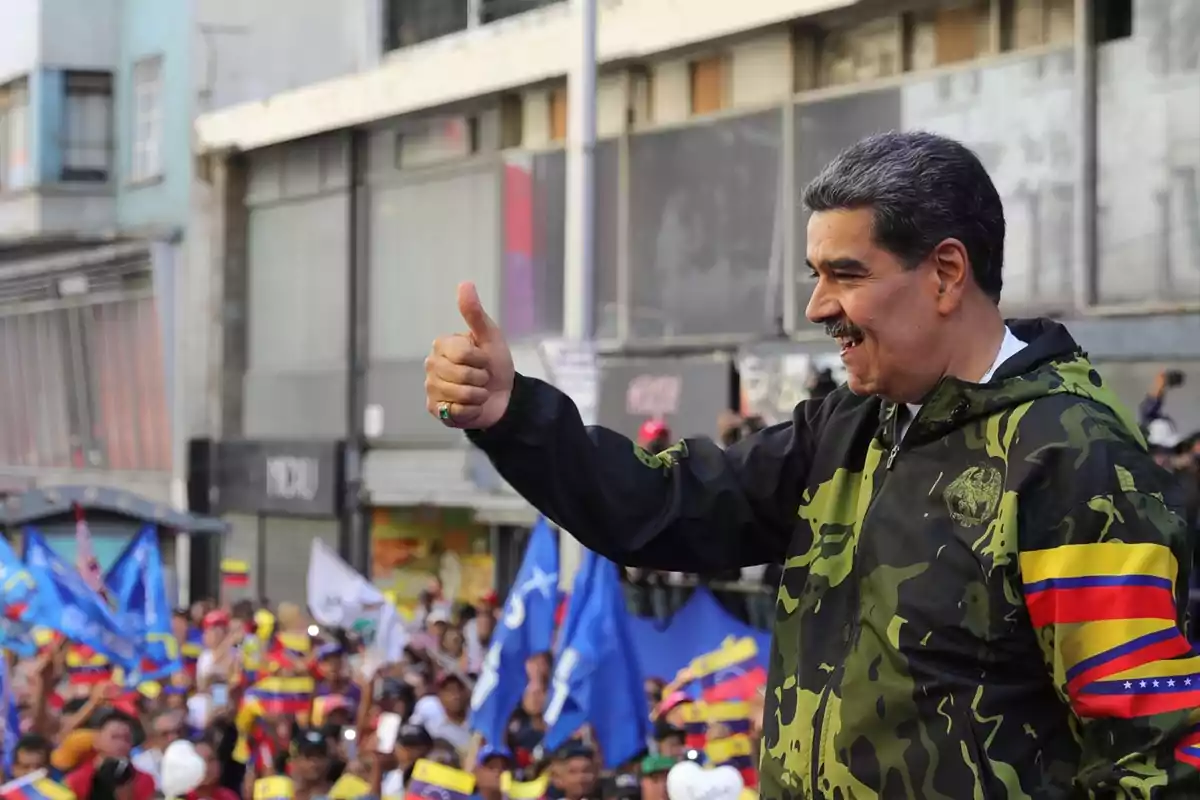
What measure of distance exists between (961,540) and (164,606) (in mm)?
11767

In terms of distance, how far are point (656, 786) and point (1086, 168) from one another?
22.5 feet

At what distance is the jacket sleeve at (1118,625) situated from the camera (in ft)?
6.58

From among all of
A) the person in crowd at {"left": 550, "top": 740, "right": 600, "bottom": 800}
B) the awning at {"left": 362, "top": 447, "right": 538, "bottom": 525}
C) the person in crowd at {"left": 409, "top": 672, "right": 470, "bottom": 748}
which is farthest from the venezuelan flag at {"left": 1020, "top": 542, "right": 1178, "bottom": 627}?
the awning at {"left": 362, "top": 447, "right": 538, "bottom": 525}

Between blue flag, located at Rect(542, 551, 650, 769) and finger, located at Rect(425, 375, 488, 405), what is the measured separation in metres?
5.83

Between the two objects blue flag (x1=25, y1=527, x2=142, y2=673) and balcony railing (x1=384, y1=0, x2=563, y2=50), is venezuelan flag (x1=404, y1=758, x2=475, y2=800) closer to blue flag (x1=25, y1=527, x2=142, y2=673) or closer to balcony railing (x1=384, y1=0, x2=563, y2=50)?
blue flag (x1=25, y1=527, x2=142, y2=673)

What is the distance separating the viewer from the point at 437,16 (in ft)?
65.1

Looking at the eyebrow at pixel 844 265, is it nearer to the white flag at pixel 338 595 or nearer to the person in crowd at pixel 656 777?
the person in crowd at pixel 656 777

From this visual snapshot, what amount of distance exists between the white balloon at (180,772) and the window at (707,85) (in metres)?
9.36

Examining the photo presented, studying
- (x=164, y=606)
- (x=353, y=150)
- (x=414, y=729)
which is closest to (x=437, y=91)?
(x=353, y=150)

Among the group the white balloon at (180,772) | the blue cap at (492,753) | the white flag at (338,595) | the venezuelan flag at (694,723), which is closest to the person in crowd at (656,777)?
the venezuelan flag at (694,723)

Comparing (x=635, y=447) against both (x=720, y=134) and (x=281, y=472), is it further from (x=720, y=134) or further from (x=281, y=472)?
(x=281, y=472)

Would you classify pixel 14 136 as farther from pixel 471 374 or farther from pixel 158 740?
pixel 471 374

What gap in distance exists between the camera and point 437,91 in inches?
731

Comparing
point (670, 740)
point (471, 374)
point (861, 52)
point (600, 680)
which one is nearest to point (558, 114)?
point (861, 52)
